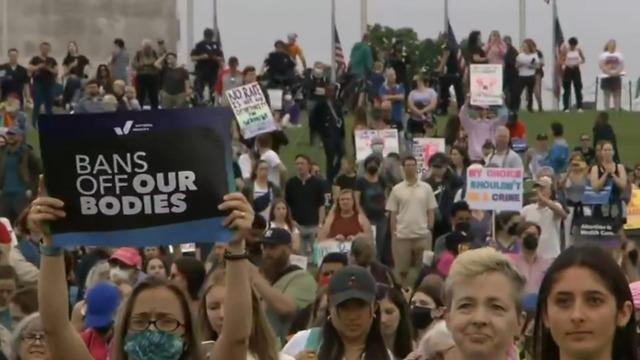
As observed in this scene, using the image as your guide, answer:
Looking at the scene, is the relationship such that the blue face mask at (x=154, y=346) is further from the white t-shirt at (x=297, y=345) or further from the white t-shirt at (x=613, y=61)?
the white t-shirt at (x=613, y=61)

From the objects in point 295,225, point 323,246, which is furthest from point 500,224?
point 295,225

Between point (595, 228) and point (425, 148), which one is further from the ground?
point (425, 148)

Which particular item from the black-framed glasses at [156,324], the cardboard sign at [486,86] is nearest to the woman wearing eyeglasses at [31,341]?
the black-framed glasses at [156,324]

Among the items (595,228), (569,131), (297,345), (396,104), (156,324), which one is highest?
(156,324)

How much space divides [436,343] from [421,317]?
11.4 feet

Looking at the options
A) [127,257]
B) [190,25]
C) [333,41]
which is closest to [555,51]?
[333,41]

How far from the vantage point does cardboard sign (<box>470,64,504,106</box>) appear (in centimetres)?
3316

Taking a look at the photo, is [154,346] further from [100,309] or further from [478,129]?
[478,129]

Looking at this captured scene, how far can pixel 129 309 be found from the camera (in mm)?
7406

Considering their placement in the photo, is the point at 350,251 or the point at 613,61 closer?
the point at 350,251

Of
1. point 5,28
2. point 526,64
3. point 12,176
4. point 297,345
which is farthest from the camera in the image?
point 5,28

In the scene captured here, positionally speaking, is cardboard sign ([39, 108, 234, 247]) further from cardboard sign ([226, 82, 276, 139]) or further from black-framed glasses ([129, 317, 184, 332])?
cardboard sign ([226, 82, 276, 139])

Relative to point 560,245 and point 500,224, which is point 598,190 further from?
point 500,224

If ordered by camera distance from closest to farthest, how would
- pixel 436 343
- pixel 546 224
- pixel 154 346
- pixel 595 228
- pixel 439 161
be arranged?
pixel 154 346 → pixel 436 343 → pixel 546 224 → pixel 595 228 → pixel 439 161
